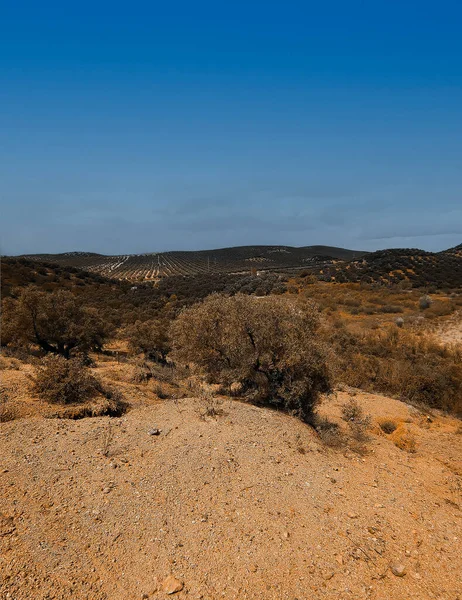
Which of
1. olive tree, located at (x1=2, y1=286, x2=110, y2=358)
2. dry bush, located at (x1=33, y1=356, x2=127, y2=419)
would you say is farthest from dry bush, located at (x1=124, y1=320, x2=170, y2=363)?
dry bush, located at (x1=33, y1=356, x2=127, y2=419)

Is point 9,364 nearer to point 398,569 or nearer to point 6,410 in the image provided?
point 6,410

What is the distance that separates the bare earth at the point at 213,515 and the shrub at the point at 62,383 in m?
0.98

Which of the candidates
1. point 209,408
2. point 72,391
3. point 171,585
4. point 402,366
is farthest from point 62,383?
point 402,366

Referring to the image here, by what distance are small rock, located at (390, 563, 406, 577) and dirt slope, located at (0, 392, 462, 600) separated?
51 mm

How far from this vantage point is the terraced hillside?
74750mm

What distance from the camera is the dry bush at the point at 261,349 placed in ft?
32.9

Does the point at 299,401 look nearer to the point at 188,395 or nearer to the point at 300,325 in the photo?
the point at 300,325

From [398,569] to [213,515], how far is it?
266 centimetres

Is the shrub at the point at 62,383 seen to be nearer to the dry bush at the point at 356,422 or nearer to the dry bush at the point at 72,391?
the dry bush at the point at 72,391

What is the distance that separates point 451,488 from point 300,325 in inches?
225

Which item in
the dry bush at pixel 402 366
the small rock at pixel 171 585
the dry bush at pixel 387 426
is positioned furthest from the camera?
the dry bush at pixel 402 366

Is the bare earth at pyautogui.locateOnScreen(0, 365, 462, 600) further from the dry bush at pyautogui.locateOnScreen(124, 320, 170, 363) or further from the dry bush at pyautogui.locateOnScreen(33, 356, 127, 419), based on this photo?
the dry bush at pyautogui.locateOnScreen(124, 320, 170, 363)

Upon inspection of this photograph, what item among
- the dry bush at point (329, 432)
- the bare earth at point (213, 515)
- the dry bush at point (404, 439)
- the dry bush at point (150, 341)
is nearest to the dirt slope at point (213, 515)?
the bare earth at point (213, 515)

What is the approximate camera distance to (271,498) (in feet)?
18.4
